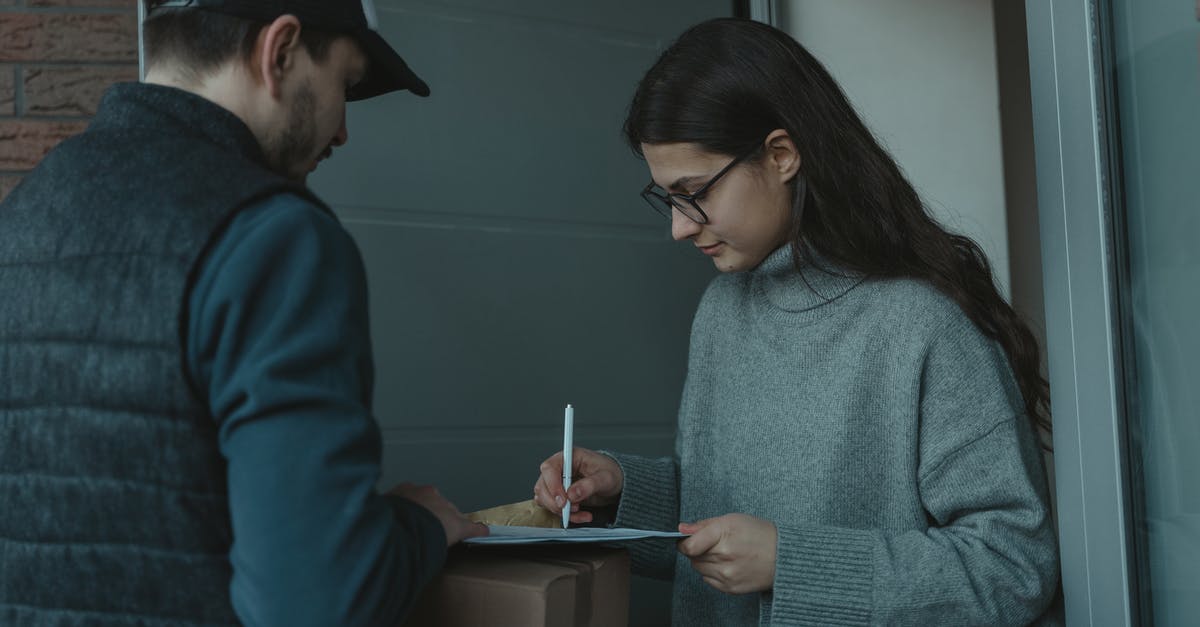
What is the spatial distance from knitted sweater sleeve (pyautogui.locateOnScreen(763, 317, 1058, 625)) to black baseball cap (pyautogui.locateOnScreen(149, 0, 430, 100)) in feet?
2.28

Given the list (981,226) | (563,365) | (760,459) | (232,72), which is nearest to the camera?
(232,72)

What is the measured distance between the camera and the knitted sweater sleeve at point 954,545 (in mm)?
1235

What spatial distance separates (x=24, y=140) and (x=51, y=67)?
17 centimetres

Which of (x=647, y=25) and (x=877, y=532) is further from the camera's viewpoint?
(x=647, y=25)

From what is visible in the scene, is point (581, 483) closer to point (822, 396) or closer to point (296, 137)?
point (822, 396)

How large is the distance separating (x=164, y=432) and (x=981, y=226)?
2.41m

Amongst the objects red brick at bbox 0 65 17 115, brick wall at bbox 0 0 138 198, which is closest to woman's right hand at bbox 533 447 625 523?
brick wall at bbox 0 0 138 198

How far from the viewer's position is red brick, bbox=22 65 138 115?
89.4 inches

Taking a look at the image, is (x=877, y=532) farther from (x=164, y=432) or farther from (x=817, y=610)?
(x=164, y=432)

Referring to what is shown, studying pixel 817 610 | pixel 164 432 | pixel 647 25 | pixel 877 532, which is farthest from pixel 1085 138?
pixel 647 25

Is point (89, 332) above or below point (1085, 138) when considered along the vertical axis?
below

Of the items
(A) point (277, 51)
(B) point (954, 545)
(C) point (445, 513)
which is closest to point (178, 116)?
(A) point (277, 51)

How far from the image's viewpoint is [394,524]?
834 mm

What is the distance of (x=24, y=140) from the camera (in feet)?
7.43
